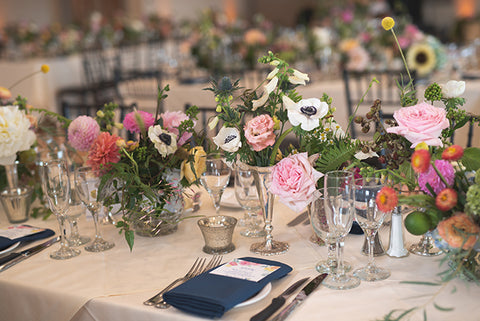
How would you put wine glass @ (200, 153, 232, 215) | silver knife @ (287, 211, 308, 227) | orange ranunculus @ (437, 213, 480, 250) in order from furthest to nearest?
silver knife @ (287, 211, 308, 227) < wine glass @ (200, 153, 232, 215) < orange ranunculus @ (437, 213, 480, 250)

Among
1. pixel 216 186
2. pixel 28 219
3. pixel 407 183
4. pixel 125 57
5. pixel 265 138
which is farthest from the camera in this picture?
pixel 125 57

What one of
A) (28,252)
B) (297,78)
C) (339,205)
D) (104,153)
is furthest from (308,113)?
(28,252)

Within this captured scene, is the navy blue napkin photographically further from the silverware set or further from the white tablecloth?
the silverware set

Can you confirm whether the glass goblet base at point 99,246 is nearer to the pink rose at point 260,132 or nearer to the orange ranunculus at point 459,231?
the pink rose at point 260,132

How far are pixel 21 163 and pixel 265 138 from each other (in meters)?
0.94

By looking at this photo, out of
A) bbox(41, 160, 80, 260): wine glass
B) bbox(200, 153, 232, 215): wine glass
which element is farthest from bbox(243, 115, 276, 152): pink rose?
bbox(41, 160, 80, 260): wine glass

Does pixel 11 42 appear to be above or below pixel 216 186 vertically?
above

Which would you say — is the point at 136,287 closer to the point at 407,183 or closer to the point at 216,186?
the point at 216,186

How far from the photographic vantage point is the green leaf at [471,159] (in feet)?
4.13

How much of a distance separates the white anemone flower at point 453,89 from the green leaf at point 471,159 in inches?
5.9

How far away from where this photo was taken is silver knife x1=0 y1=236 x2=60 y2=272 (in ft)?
4.83

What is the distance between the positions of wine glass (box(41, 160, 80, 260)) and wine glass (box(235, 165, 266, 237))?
44 centimetres

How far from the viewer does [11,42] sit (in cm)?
664

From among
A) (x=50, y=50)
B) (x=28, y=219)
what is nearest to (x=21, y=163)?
(x=28, y=219)
